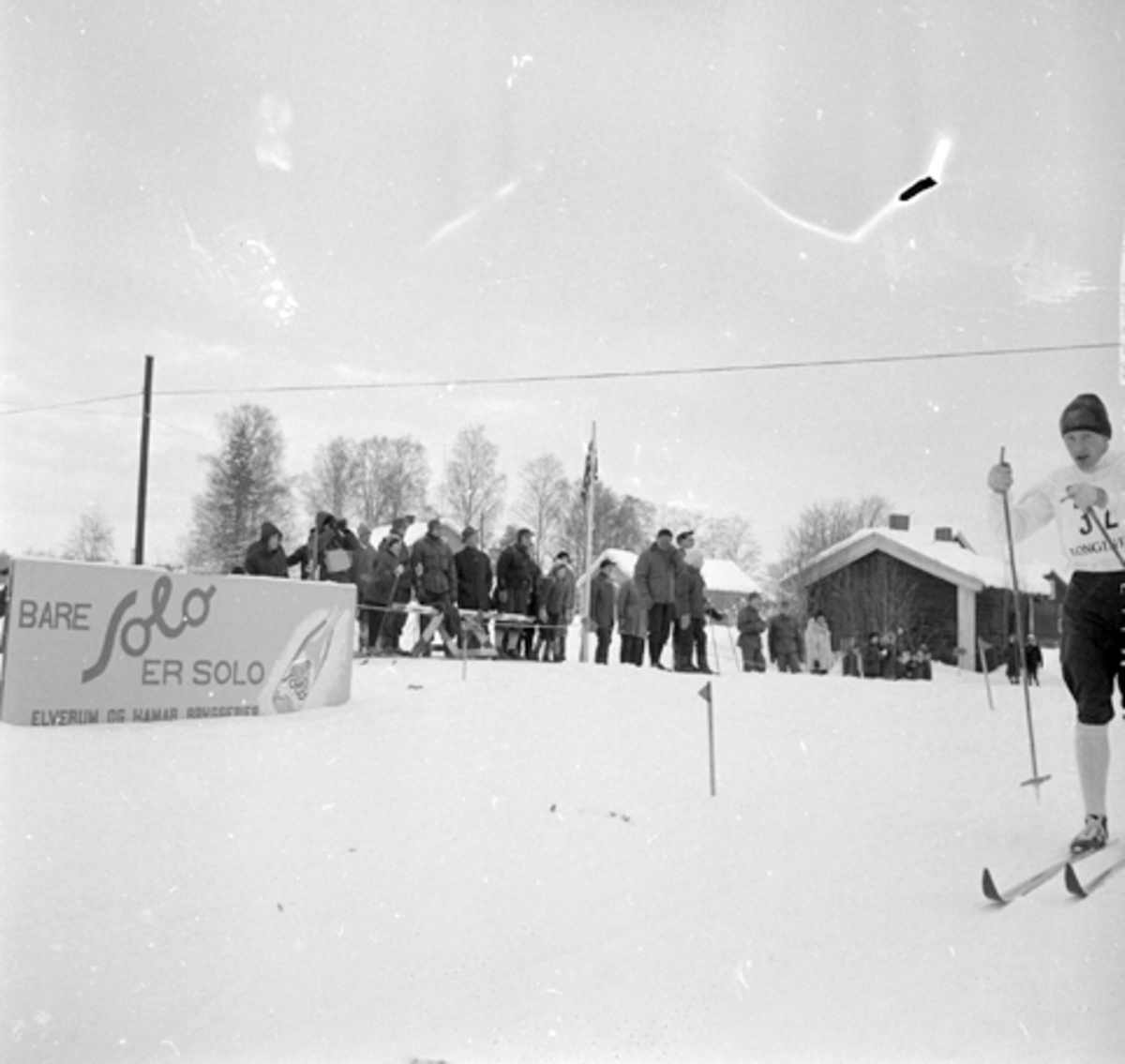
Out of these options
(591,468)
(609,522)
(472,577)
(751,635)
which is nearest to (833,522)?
(472,577)

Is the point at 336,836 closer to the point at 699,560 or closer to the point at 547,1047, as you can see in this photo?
the point at 547,1047

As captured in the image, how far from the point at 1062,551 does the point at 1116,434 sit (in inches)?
22.4

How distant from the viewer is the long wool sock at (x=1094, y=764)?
2494mm

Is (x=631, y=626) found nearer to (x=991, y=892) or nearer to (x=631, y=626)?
(x=631, y=626)

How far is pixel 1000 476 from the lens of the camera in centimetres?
256

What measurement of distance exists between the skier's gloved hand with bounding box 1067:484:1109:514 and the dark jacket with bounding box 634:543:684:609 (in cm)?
561

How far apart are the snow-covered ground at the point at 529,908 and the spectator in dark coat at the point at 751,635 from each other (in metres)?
6.53

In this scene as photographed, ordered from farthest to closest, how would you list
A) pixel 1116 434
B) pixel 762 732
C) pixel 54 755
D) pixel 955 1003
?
pixel 762 732, pixel 54 755, pixel 1116 434, pixel 955 1003

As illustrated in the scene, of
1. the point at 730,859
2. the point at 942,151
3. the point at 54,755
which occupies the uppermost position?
the point at 942,151

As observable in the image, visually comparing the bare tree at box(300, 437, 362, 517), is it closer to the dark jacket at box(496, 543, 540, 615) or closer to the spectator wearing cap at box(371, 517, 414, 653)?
the spectator wearing cap at box(371, 517, 414, 653)

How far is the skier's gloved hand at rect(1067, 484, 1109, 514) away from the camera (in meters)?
2.42

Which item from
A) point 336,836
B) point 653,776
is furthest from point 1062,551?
point 336,836

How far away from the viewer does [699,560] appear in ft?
28.4

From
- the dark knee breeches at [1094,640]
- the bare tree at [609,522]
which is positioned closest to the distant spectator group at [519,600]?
the dark knee breeches at [1094,640]
